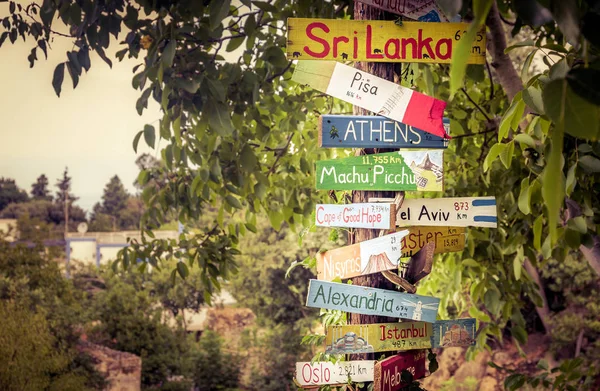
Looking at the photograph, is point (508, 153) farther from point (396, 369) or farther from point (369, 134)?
point (396, 369)

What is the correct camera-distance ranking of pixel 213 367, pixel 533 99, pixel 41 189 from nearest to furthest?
pixel 533 99 < pixel 41 189 < pixel 213 367

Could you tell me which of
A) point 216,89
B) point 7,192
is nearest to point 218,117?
point 216,89

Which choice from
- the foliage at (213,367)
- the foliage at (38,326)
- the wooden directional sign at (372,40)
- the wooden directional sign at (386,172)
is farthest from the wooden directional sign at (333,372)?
the foliage at (213,367)

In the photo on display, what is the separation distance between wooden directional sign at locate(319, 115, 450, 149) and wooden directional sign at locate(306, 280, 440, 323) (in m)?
0.28

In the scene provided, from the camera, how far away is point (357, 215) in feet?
4.19

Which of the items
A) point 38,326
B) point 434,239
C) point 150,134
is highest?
point 150,134

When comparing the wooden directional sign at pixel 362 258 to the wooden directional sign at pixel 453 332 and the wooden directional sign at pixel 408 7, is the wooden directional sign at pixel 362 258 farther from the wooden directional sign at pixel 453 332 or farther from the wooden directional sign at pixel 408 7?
the wooden directional sign at pixel 408 7

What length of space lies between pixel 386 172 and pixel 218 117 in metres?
0.43

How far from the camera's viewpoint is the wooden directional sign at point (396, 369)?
128cm

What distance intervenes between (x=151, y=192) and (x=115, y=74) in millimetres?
3690

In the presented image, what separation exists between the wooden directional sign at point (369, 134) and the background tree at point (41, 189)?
4508 millimetres

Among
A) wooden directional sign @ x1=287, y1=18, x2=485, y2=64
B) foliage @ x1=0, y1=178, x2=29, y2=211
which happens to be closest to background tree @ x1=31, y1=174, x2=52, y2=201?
foliage @ x1=0, y1=178, x2=29, y2=211

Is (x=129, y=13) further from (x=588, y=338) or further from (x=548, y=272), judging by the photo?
(x=588, y=338)

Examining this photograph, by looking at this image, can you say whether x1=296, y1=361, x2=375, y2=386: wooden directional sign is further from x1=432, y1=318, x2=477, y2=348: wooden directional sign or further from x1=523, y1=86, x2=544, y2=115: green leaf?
x1=523, y1=86, x2=544, y2=115: green leaf
